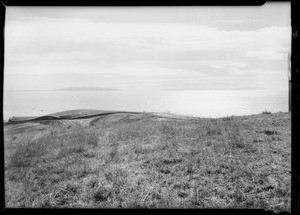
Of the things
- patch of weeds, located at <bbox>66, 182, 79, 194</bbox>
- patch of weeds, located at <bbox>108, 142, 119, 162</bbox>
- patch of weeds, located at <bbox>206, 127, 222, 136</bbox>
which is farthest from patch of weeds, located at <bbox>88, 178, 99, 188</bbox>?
patch of weeds, located at <bbox>206, 127, 222, 136</bbox>

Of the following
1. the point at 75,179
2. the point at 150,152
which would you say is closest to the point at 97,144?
the point at 150,152

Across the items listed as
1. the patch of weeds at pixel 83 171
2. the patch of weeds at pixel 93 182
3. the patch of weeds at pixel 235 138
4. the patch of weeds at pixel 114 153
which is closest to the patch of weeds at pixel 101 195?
the patch of weeds at pixel 93 182

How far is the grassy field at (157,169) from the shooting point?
4871 millimetres

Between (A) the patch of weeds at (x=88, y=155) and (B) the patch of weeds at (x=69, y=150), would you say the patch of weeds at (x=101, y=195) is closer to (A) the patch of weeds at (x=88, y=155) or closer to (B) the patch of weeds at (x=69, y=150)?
(A) the patch of weeds at (x=88, y=155)

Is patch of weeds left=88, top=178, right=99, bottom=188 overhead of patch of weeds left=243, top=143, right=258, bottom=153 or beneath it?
overhead

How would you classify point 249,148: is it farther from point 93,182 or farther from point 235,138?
point 93,182

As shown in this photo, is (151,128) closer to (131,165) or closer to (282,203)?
(131,165)

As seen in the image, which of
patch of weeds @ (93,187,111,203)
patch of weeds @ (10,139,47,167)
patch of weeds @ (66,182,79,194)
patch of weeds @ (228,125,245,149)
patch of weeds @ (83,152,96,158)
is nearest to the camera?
patch of weeds @ (93,187,111,203)

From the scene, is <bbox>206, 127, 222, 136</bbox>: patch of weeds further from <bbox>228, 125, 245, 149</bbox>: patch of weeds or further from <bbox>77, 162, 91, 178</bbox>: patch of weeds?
<bbox>77, 162, 91, 178</bbox>: patch of weeds

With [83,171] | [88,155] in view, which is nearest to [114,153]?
[88,155]

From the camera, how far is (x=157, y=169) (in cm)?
625

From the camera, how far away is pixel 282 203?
448cm

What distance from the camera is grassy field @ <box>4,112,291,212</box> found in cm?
487

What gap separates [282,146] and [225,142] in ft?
4.78
